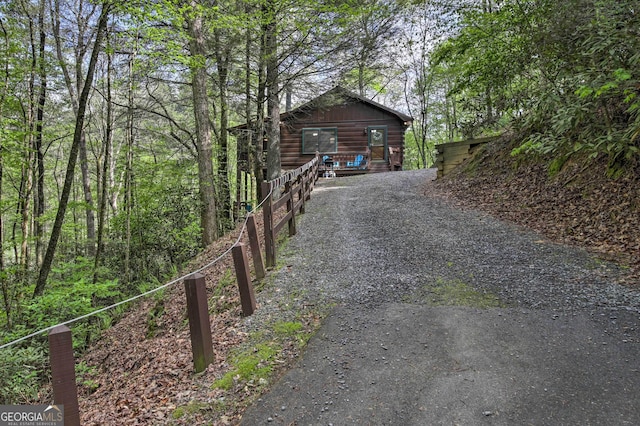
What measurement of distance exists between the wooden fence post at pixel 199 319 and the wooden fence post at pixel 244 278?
87 centimetres

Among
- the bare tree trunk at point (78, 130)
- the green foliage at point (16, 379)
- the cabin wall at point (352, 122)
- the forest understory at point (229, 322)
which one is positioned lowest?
the green foliage at point (16, 379)

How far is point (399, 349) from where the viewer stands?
124 inches

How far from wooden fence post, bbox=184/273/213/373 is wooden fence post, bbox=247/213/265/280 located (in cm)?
154

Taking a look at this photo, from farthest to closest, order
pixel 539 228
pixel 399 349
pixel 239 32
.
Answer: pixel 239 32, pixel 539 228, pixel 399 349

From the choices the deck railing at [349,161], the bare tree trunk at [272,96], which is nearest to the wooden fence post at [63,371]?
the bare tree trunk at [272,96]

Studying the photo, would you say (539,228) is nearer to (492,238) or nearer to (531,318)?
(492,238)

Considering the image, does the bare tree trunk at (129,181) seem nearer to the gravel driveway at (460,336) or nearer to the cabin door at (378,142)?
the gravel driveway at (460,336)

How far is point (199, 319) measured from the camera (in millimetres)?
3039

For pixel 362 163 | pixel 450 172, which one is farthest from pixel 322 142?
pixel 450 172

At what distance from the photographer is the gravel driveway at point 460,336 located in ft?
8.02

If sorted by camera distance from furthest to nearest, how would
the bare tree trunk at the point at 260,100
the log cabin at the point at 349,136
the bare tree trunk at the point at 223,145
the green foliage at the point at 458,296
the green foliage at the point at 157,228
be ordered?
the log cabin at the point at 349,136 → the bare tree trunk at the point at 223,145 → the bare tree trunk at the point at 260,100 → the green foliage at the point at 157,228 → the green foliage at the point at 458,296

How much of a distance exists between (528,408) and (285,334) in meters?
2.05

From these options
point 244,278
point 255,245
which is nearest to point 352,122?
point 255,245

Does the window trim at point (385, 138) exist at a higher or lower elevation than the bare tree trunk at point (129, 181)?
higher
